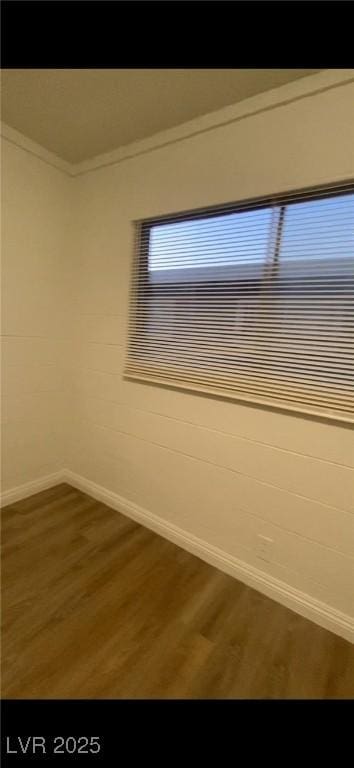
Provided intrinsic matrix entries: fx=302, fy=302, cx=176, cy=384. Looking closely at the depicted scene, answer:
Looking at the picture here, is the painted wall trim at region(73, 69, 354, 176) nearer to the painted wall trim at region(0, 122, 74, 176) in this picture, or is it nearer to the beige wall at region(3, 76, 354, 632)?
the beige wall at region(3, 76, 354, 632)

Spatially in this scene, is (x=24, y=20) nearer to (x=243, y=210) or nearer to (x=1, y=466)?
(x=243, y=210)

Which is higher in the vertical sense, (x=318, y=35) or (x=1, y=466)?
(x=318, y=35)

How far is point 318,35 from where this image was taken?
1.16 m

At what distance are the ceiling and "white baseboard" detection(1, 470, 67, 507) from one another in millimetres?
2530

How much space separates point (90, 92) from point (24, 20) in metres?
0.50

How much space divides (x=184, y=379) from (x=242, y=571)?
117cm

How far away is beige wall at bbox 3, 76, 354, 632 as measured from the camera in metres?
1.46

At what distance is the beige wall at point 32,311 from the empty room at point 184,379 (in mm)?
16

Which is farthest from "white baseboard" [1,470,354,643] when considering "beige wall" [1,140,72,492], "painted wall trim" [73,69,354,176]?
"painted wall trim" [73,69,354,176]

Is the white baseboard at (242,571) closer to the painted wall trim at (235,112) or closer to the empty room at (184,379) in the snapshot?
the empty room at (184,379)

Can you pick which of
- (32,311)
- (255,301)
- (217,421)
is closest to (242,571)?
(217,421)

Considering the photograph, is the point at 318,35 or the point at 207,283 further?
the point at 207,283

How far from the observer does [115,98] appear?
1.65 metres
